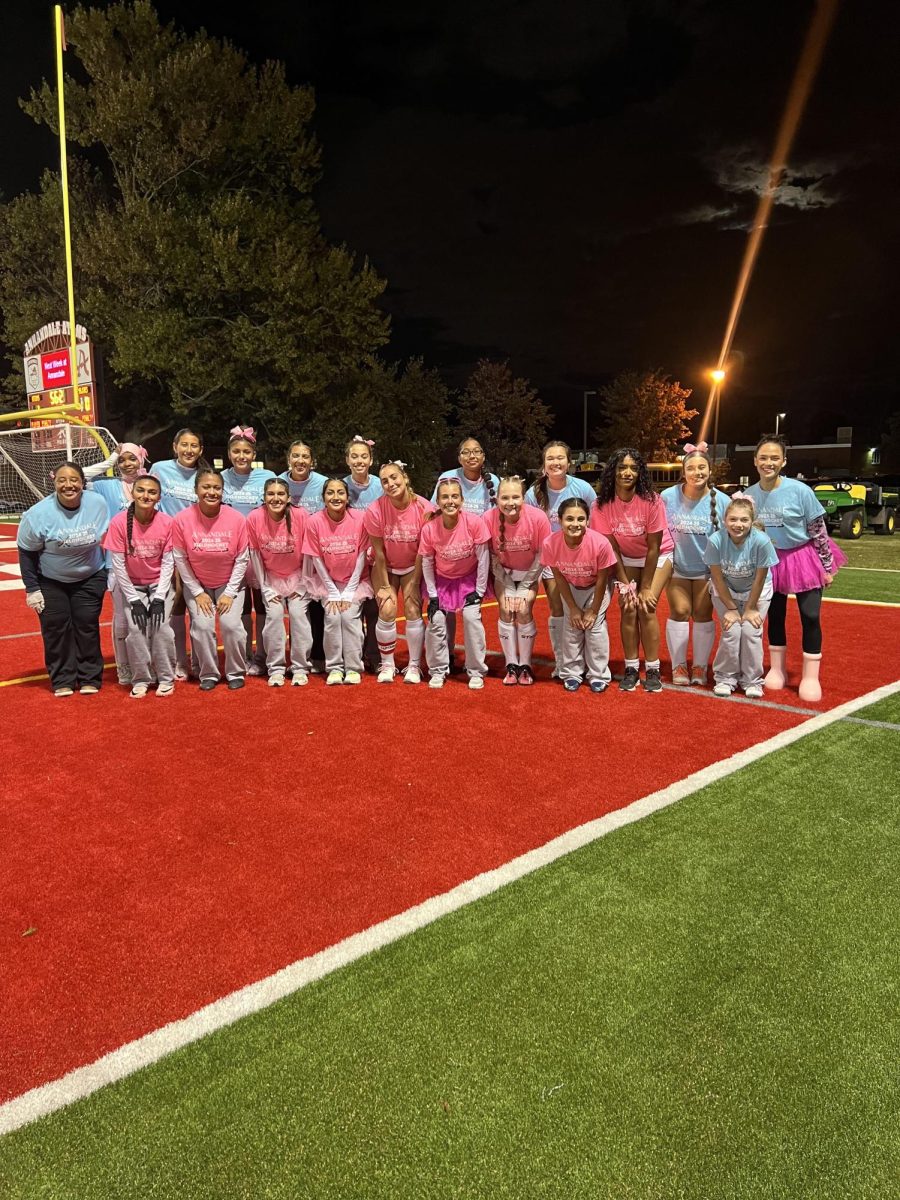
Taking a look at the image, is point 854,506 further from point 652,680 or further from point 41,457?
point 41,457

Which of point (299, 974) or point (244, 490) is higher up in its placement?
point (244, 490)

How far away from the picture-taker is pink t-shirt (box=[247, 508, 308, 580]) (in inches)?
246

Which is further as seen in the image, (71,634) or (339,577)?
(339,577)

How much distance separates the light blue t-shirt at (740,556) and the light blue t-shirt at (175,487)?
4.26m

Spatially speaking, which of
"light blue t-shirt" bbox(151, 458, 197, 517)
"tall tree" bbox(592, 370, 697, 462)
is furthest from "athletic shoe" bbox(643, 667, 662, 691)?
"tall tree" bbox(592, 370, 697, 462)

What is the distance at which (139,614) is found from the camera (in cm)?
607

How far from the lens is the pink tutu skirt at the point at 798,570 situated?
5.69m

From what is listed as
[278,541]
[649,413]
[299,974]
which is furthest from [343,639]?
[649,413]

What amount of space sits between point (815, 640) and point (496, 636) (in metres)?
3.21

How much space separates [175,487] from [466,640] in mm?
2827

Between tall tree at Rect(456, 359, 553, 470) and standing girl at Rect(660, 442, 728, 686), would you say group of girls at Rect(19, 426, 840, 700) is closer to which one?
standing girl at Rect(660, 442, 728, 686)

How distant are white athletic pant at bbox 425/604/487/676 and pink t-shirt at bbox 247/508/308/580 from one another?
1.23m

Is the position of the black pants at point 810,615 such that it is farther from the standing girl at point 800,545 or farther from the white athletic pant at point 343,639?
the white athletic pant at point 343,639

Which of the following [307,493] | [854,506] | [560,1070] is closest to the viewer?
[560,1070]
